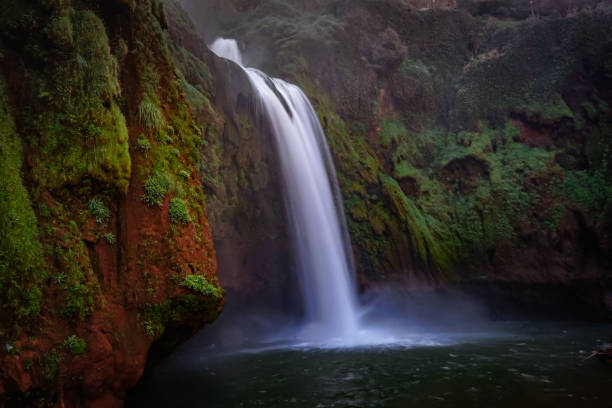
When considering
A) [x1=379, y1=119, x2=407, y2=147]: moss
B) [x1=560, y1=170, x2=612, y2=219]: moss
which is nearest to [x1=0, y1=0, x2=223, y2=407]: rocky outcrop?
[x1=379, y1=119, x2=407, y2=147]: moss

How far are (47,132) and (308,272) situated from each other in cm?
991

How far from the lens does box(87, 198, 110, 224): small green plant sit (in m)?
5.86

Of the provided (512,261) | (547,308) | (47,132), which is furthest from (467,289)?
(47,132)

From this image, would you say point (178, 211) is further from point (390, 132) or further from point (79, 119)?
point (390, 132)

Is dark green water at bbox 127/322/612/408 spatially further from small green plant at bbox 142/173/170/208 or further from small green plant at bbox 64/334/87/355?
small green plant at bbox 142/173/170/208

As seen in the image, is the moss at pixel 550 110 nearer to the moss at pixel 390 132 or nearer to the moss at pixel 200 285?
the moss at pixel 390 132

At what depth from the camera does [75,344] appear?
5020 mm

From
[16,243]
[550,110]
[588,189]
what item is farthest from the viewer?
[550,110]

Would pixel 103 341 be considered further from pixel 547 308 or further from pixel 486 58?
pixel 486 58

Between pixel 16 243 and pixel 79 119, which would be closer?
pixel 16 243

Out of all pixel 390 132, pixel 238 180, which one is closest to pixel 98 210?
pixel 238 180

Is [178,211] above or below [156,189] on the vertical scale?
below

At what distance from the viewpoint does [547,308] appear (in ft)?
52.5

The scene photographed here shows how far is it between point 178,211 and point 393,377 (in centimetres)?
537
